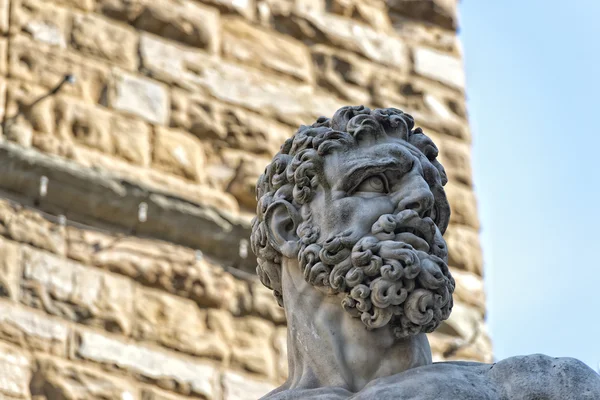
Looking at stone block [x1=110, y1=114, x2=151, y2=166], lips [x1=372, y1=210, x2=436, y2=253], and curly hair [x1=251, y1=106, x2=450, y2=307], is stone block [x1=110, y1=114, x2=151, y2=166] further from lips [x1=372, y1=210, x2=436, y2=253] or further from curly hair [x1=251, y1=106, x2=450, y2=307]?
lips [x1=372, y1=210, x2=436, y2=253]

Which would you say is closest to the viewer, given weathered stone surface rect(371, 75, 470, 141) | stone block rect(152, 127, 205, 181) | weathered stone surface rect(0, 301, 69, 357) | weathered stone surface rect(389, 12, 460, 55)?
weathered stone surface rect(0, 301, 69, 357)

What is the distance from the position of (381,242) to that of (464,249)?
3939mm

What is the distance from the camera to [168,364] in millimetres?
6562

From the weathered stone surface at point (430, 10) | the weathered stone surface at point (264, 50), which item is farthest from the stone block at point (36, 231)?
the weathered stone surface at point (430, 10)

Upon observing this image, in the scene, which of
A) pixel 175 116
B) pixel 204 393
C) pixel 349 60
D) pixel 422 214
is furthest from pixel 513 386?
pixel 349 60

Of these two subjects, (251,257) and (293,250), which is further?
(251,257)

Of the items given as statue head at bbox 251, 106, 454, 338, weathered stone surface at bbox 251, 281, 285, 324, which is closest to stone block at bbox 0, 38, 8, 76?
weathered stone surface at bbox 251, 281, 285, 324

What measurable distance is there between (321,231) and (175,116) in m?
3.39

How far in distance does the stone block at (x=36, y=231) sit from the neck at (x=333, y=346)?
8.91 ft

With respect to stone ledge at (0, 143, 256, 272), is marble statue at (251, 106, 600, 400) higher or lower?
higher

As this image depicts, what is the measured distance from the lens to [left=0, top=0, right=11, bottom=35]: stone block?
693 cm

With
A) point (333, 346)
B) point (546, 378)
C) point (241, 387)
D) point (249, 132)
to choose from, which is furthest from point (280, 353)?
point (546, 378)

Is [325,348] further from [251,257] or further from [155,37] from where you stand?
[155,37]

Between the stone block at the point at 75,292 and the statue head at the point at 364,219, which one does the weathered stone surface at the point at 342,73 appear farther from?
the statue head at the point at 364,219
